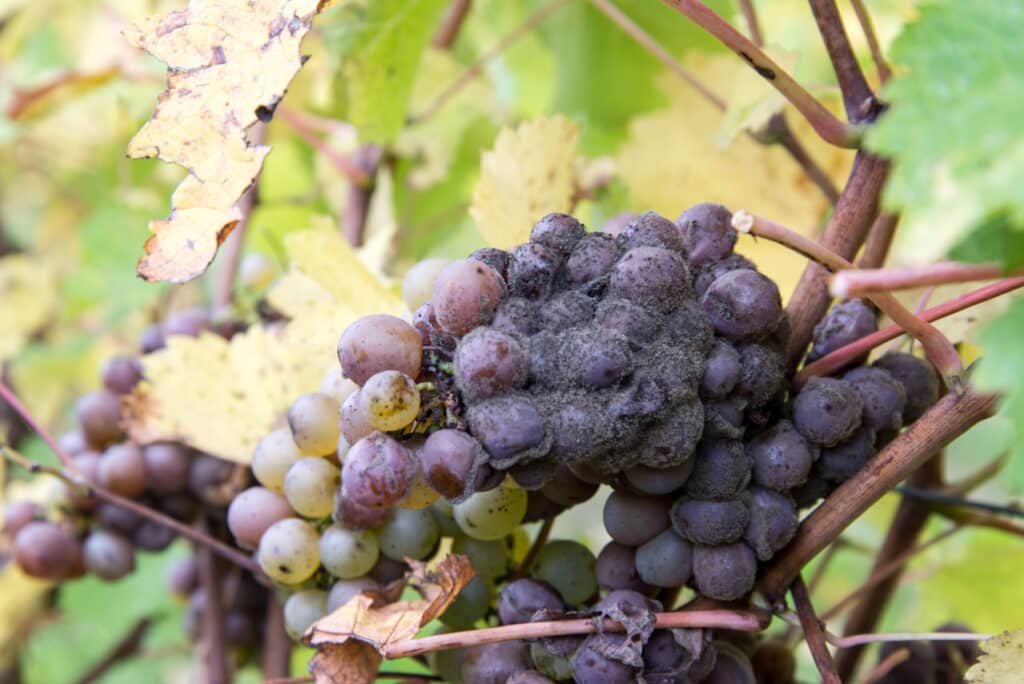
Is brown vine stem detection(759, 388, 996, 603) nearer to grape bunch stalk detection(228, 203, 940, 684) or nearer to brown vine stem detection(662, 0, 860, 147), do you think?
grape bunch stalk detection(228, 203, 940, 684)

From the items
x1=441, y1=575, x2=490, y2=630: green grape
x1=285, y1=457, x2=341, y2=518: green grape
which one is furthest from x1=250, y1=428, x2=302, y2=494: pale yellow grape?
x1=441, y1=575, x2=490, y2=630: green grape

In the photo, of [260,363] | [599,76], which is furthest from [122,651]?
[599,76]

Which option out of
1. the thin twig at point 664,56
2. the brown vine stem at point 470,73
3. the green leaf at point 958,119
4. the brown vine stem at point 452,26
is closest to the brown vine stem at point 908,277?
the green leaf at point 958,119

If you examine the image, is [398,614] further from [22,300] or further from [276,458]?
[22,300]

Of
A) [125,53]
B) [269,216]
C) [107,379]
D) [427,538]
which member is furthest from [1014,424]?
[125,53]

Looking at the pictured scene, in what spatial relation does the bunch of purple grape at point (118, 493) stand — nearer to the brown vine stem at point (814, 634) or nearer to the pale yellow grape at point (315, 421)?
the pale yellow grape at point (315, 421)

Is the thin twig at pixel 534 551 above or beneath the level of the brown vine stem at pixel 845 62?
beneath
